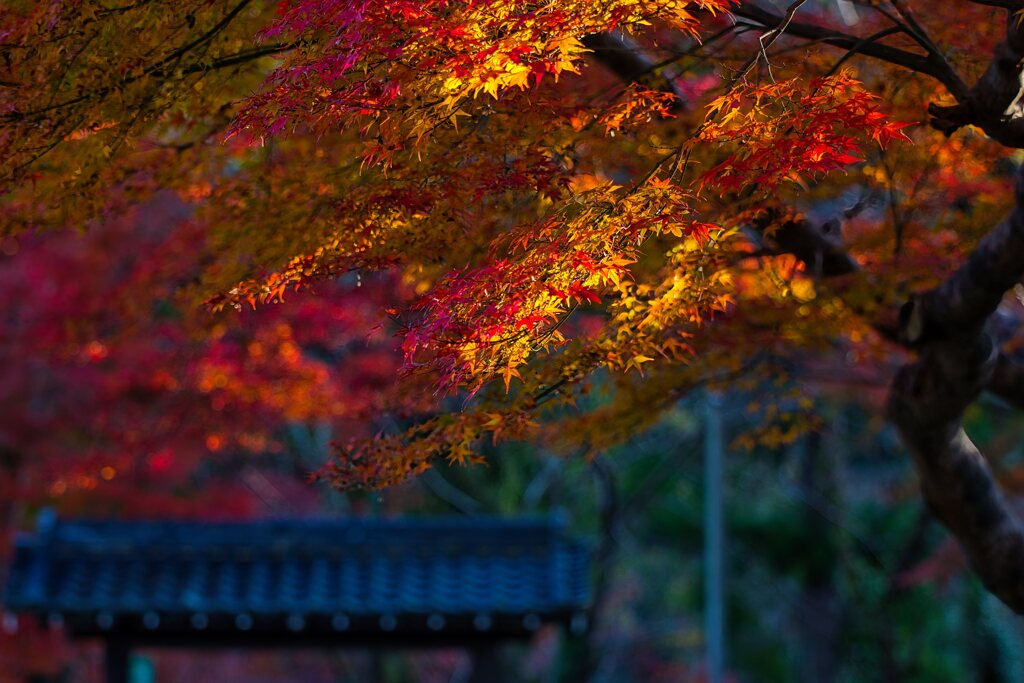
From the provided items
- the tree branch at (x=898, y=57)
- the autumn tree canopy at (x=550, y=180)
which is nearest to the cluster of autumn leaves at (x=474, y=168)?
the autumn tree canopy at (x=550, y=180)

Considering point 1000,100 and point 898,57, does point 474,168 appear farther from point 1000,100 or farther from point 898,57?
point 1000,100

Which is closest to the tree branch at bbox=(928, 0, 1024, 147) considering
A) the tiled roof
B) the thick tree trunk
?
the thick tree trunk

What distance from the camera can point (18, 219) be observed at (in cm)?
533

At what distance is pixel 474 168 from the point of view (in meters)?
4.86

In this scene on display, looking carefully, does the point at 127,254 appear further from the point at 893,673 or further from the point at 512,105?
the point at 893,673

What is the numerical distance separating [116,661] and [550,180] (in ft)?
21.8

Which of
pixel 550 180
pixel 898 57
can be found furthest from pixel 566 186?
pixel 898 57

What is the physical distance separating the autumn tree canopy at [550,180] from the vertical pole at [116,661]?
4.22 m

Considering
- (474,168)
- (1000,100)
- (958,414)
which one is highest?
(474,168)

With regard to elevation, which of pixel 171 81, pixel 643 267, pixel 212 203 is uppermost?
pixel 171 81

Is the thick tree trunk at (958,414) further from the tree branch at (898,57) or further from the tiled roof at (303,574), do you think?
the tiled roof at (303,574)

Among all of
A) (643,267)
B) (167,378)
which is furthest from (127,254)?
(643,267)

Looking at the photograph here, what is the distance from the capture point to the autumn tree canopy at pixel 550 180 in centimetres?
416

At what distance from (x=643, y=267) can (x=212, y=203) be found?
7.33 ft
